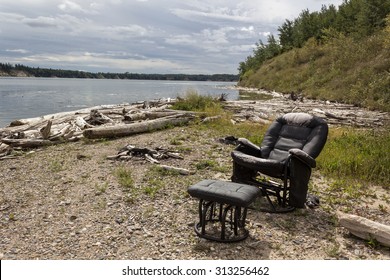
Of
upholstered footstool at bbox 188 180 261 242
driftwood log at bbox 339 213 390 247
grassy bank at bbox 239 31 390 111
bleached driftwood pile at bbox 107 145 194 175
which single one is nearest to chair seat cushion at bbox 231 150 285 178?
upholstered footstool at bbox 188 180 261 242

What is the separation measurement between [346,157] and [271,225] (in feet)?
15.7

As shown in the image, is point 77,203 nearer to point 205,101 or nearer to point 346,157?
point 346,157

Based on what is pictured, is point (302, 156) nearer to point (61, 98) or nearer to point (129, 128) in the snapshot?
point (129, 128)

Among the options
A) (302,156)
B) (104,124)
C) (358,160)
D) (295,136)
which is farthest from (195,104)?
(302,156)

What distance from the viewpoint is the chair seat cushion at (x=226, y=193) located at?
5.00 metres

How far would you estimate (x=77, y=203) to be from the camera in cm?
674

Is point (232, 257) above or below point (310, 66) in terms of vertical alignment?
below

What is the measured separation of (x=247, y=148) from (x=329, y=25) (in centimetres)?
5486

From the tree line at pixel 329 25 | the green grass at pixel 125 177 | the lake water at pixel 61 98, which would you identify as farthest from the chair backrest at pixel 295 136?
the tree line at pixel 329 25

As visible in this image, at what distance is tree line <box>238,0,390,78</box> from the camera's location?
41406mm

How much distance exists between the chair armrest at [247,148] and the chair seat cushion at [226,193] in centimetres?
202

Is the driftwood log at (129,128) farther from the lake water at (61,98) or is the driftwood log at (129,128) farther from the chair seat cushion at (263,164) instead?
the chair seat cushion at (263,164)

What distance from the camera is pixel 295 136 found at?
24.7ft
